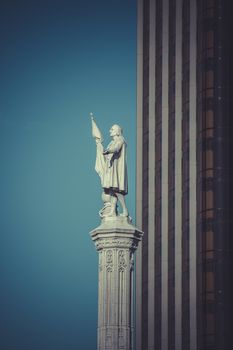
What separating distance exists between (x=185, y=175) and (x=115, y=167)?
98.3 metres

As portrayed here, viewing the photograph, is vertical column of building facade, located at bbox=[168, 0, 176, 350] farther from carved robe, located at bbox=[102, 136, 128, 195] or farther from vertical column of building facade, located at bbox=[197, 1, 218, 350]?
carved robe, located at bbox=[102, 136, 128, 195]

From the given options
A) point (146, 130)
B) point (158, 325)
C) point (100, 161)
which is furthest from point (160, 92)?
point (100, 161)

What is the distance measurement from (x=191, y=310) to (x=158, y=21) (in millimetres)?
36796

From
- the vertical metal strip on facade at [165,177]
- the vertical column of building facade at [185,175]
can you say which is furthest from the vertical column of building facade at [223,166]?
the vertical metal strip on facade at [165,177]

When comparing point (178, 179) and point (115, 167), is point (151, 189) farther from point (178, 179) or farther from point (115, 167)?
point (115, 167)

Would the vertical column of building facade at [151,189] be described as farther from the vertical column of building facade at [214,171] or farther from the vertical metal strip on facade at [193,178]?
the vertical column of building facade at [214,171]

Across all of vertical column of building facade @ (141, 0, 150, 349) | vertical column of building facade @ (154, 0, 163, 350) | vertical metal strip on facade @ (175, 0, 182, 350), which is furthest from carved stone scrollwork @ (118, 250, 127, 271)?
vertical column of building facade @ (141, 0, 150, 349)

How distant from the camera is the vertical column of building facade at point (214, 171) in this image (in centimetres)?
14838

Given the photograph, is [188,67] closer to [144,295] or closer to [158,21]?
[158,21]

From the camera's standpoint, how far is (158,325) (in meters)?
161

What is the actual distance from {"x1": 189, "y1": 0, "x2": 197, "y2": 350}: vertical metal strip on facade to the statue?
285 feet

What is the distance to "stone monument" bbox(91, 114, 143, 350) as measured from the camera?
195 feet

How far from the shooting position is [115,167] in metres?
62.2

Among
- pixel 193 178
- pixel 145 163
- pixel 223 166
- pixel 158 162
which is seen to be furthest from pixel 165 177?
pixel 223 166
